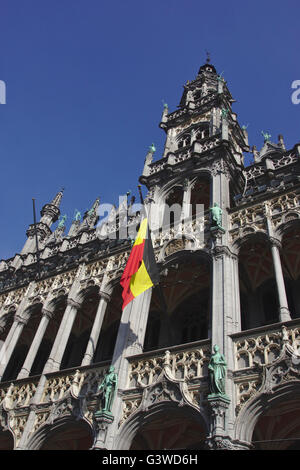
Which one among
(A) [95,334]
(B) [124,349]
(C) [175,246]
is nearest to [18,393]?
(A) [95,334]

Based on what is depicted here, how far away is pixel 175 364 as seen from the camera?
13.4m

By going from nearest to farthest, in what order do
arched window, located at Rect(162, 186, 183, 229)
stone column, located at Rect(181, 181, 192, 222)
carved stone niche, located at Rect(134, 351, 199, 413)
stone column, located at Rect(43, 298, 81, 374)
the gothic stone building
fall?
the gothic stone building < carved stone niche, located at Rect(134, 351, 199, 413) < stone column, located at Rect(43, 298, 81, 374) < stone column, located at Rect(181, 181, 192, 222) < arched window, located at Rect(162, 186, 183, 229)

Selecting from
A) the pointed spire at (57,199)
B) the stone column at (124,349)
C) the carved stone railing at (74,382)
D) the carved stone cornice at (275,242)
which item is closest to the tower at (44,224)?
the pointed spire at (57,199)

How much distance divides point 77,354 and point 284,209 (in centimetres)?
1351

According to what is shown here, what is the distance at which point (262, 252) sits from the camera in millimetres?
17312

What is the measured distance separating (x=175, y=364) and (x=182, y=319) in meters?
6.03

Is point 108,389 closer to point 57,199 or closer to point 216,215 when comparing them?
point 216,215

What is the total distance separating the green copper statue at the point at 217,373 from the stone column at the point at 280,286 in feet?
7.80

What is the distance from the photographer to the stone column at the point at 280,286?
41.3ft

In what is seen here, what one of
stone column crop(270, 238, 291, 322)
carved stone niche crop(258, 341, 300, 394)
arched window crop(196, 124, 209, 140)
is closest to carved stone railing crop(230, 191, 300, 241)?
stone column crop(270, 238, 291, 322)

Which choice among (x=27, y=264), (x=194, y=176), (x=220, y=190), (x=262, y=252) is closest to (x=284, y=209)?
(x=262, y=252)

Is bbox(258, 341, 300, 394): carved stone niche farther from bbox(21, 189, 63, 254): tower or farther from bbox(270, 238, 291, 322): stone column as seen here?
bbox(21, 189, 63, 254): tower

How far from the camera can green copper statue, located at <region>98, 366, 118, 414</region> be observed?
42.9ft

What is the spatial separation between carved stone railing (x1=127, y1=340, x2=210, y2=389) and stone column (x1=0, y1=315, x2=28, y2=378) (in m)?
8.36
